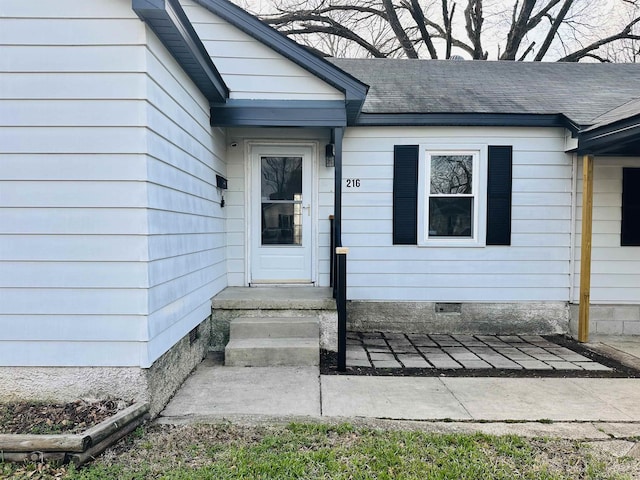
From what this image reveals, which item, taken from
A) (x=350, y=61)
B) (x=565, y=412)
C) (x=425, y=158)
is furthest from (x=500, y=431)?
(x=350, y=61)

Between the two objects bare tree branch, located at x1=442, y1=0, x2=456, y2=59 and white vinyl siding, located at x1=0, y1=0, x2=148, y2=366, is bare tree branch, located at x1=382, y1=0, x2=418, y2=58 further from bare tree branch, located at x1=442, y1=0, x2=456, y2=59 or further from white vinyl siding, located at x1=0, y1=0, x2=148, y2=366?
white vinyl siding, located at x1=0, y1=0, x2=148, y2=366

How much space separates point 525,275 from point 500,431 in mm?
3127

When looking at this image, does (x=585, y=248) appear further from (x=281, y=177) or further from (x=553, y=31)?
(x=553, y=31)

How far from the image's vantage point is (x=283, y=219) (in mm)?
5441

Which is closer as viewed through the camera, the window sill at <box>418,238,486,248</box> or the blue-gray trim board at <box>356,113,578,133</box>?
the blue-gray trim board at <box>356,113,578,133</box>

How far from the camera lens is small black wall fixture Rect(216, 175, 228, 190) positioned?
15.7ft

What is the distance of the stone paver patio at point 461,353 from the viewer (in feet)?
13.5

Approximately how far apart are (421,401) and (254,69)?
12.5 feet

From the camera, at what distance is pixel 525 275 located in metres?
5.37

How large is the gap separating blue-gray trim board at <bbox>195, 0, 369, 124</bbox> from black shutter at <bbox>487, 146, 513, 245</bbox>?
6.72 ft

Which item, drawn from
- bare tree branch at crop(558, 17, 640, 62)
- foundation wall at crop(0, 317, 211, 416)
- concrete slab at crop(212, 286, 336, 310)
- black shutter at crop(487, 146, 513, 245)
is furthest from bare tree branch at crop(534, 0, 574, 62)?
foundation wall at crop(0, 317, 211, 416)

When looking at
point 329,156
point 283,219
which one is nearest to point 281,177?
point 283,219

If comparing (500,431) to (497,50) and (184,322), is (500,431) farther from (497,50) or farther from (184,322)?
(497,50)

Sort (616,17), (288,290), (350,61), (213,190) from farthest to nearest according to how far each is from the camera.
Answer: (616,17), (350,61), (288,290), (213,190)
